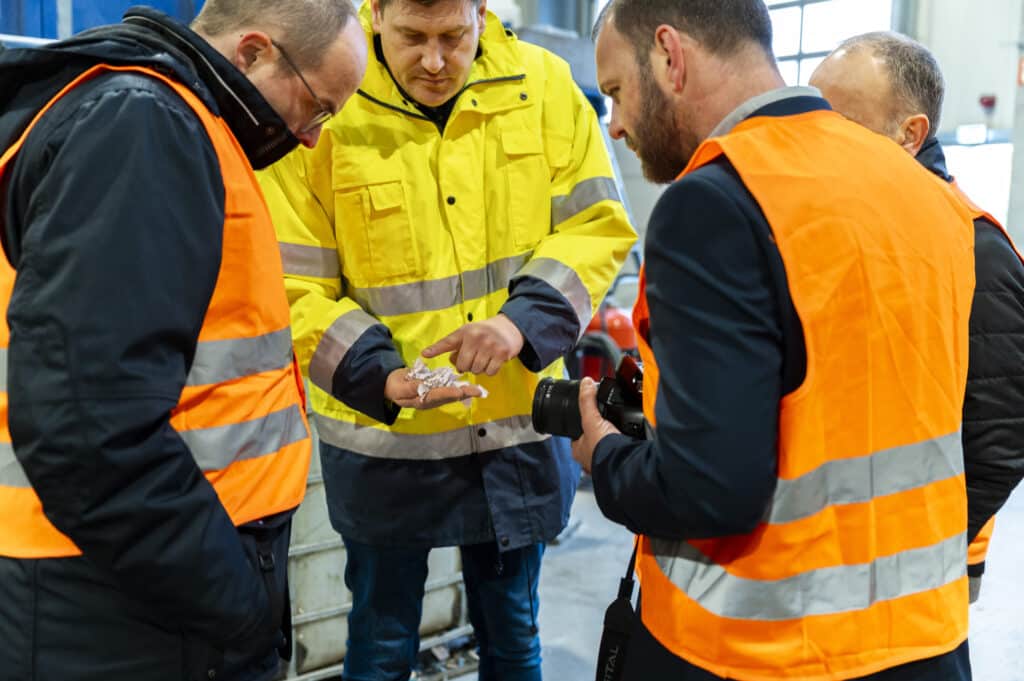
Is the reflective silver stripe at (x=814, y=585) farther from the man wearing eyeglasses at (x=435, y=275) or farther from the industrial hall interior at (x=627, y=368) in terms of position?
the man wearing eyeglasses at (x=435, y=275)

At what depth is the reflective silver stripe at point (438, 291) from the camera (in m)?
1.87

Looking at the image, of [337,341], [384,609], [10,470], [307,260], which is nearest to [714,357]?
[10,470]

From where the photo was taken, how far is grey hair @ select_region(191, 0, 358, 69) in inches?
49.9

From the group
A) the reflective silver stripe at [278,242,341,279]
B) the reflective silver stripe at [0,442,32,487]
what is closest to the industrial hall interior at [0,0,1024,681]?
the reflective silver stripe at [0,442,32,487]

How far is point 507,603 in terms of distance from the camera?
6.51 ft

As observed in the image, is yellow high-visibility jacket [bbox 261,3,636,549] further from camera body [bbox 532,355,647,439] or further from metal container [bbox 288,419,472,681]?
metal container [bbox 288,419,472,681]

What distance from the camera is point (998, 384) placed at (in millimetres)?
1497

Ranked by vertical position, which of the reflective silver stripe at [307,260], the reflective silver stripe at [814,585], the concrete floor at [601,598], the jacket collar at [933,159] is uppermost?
A: the jacket collar at [933,159]

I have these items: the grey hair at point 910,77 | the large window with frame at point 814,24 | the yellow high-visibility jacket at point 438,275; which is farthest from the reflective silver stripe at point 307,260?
the large window with frame at point 814,24

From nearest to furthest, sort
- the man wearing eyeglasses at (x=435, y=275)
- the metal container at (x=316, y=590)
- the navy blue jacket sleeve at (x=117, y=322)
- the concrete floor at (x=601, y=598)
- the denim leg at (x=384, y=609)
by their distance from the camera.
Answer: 1. the navy blue jacket sleeve at (x=117, y=322)
2. the man wearing eyeglasses at (x=435, y=275)
3. the denim leg at (x=384, y=609)
4. the metal container at (x=316, y=590)
5. the concrete floor at (x=601, y=598)

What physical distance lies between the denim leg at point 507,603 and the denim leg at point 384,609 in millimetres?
137

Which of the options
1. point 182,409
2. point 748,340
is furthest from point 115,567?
point 748,340

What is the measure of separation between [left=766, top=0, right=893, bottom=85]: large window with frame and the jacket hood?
23.2 ft

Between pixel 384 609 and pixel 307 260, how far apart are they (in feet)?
2.60
